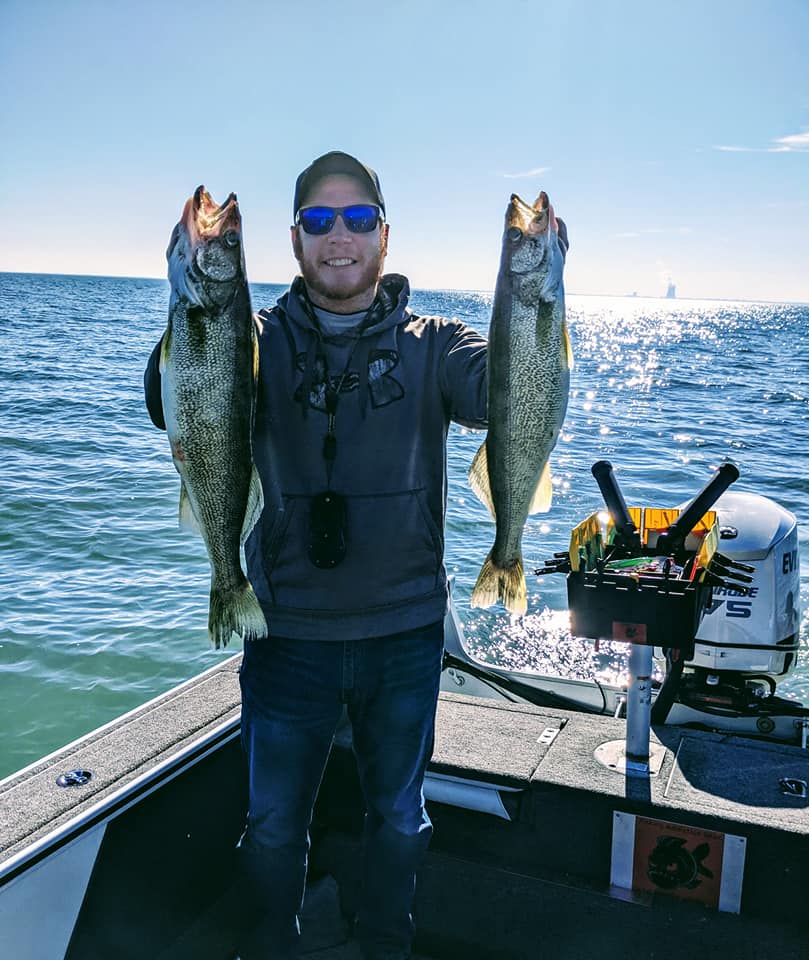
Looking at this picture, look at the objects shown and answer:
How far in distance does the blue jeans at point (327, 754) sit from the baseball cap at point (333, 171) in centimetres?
146

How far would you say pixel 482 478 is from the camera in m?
2.54

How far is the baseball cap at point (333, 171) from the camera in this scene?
9.00 ft

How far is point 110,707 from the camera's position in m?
7.47

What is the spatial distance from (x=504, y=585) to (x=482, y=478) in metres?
0.34

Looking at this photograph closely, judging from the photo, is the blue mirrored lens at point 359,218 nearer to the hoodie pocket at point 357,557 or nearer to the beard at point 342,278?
the beard at point 342,278

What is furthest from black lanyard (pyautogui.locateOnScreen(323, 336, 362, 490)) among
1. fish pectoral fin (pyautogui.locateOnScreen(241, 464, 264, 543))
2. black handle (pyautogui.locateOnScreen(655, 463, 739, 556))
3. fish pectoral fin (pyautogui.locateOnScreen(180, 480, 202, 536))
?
black handle (pyautogui.locateOnScreen(655, 463, 739, 556))

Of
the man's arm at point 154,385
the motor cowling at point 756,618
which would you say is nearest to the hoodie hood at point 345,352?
the man's arm at point 154,385

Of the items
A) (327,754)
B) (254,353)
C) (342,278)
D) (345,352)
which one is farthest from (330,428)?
(327,754)

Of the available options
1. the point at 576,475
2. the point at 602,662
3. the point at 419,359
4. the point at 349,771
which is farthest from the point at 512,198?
the point at 576,475

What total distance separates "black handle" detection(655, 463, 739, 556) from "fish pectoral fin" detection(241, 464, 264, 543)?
177 cm

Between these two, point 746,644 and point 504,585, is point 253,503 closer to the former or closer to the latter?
point 504,585

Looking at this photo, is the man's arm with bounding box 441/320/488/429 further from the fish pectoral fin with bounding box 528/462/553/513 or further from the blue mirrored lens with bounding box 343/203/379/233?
the blue mirrored lens with bounding box 343/203/379/233

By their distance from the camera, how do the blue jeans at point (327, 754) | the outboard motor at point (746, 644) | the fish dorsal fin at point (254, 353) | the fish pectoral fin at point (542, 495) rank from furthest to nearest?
the outboard motor at point (746, 644) < the blue jeans at point (327, 754) < the fish pectoral fin at point (542, 495) < the fish dorsal fin at point (254, 353)

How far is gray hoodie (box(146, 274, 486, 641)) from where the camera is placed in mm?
2621
